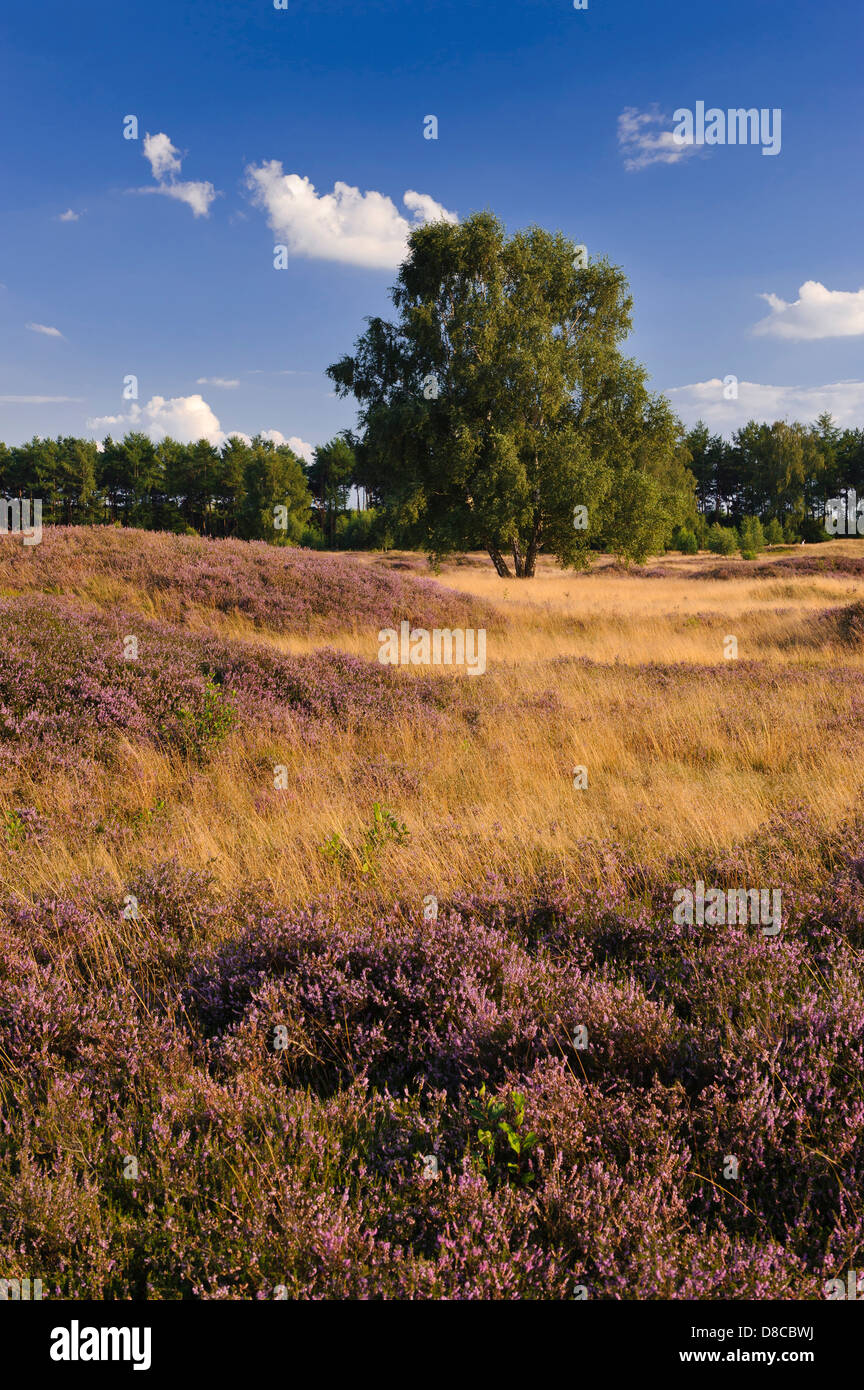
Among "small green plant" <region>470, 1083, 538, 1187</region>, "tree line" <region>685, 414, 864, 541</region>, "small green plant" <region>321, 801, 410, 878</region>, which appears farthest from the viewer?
"tree line" <region>685, 414, 864, 541</region>

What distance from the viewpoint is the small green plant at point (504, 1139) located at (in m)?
2.50

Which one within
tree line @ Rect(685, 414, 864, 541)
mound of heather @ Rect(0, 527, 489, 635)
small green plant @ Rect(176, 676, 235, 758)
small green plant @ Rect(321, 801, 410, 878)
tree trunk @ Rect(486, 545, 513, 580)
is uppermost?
tree line @ Rect(685, 414, 864, 541)

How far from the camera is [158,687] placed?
885 cm

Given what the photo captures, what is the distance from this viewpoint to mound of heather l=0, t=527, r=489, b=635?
52.0ft

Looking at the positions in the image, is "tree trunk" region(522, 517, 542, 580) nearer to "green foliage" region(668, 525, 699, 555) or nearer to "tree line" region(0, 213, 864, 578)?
"tree line" region(0, 213, 864, 578)

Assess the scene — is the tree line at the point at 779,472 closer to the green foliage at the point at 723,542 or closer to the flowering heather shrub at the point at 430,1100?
the green foliage at the point at 723,542

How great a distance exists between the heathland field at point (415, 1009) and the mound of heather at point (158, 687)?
0.08 m

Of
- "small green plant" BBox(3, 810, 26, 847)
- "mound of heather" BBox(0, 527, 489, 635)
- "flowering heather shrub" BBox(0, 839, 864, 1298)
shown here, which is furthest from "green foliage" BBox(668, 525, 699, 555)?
"flowering heather shrub" BBox(0, 839, 864, 1298)

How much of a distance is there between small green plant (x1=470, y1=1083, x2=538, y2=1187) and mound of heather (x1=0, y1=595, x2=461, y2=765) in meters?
5.82

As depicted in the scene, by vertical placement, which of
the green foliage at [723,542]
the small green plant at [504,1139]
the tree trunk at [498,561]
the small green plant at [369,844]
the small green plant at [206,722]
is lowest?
the small green plant at [504,1139]

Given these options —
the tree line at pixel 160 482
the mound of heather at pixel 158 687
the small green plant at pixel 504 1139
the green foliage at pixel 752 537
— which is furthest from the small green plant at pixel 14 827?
the tree line at pixel 160 482

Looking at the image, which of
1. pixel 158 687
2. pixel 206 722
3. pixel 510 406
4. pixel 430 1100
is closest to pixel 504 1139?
pixel 430 1100
